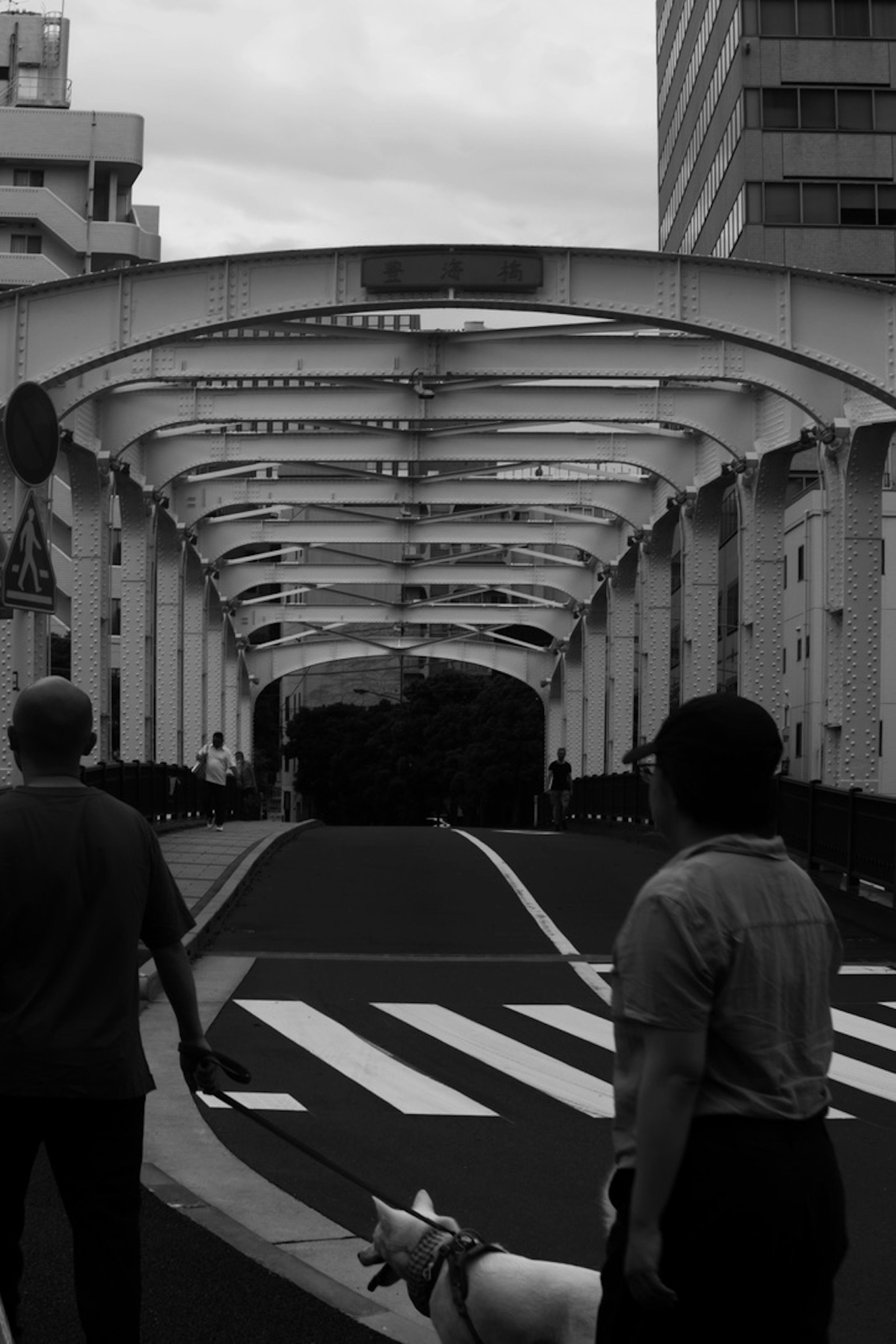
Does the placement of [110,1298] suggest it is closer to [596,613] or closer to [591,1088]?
[591,1088]

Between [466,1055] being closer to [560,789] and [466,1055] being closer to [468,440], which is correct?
[468,440]

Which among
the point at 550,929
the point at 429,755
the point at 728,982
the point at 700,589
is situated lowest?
the point at 429,755

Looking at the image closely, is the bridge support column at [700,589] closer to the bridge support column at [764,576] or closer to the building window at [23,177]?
the bridge support column at [764,576]

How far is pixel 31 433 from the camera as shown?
11203 millimetres

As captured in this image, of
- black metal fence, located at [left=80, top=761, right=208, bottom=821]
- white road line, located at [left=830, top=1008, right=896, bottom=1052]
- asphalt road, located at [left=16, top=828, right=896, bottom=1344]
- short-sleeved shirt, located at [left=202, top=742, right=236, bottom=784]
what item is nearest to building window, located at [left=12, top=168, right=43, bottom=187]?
black metal fence, located at [left=80, top=761, right=208, bottom=821]

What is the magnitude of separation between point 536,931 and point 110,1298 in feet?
41.1

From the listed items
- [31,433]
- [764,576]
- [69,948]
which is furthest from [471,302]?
[69,948]

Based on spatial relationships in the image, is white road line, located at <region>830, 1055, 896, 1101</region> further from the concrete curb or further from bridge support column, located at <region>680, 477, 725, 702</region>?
bridge support column, located at <region>680, 477, 725, 702</region>

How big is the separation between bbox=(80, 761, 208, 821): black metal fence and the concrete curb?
1779mm

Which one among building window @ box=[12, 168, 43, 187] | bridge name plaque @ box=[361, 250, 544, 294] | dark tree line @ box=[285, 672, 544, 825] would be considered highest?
building window @ box=[12, 168, 43, 187]

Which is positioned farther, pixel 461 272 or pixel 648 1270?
pixel 461 272

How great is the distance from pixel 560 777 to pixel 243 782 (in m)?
8.61

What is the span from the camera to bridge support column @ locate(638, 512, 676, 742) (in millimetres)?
36656

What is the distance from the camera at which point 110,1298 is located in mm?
4215
